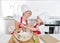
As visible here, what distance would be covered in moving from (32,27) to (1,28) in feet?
4.74

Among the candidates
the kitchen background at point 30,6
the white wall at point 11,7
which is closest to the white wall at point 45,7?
the kitchen background at point 30,6

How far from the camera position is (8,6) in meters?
2.11

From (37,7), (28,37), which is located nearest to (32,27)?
(28,37)

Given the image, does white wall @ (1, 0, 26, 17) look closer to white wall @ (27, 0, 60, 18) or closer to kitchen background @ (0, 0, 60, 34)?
kitchen background @ (0, 0, 60, 34)

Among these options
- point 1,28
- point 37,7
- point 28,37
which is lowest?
point 1,28

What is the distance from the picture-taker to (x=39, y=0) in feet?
6.85

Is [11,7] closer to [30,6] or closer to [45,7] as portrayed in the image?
[30,6]

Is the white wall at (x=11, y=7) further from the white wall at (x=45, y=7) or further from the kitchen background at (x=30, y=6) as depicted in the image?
the white wall at (x=45, y=7)

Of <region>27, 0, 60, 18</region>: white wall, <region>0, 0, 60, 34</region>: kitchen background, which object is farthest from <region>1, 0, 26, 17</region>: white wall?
<region>27, 0, 60, 18</region>: white wall

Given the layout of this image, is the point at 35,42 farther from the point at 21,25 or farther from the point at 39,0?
the point at 39,0

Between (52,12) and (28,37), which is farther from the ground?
(52,12)

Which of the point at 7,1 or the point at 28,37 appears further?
the point at 7,1

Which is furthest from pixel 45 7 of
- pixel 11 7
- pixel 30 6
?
pixel 11 7

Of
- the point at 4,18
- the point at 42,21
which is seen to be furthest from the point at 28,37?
the point at 4,18
